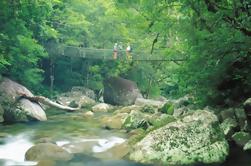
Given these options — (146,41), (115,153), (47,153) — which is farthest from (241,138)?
(146,41)

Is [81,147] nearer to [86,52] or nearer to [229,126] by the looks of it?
[229,126]

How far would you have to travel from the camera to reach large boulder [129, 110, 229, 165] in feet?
29.6

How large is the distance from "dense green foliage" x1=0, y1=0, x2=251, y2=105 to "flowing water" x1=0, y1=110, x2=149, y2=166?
3.00 metres

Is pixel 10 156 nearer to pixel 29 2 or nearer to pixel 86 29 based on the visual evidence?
pixel 29 2

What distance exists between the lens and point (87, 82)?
30.3 m

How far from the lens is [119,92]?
25.9 meters

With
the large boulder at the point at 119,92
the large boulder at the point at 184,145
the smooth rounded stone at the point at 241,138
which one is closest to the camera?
the large boulder at the point at 184,145

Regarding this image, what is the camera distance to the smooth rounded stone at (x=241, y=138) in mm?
10080

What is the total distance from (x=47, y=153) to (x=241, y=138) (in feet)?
16.6

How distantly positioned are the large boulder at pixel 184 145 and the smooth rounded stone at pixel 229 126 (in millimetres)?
984

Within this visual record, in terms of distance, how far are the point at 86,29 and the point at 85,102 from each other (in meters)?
5.63

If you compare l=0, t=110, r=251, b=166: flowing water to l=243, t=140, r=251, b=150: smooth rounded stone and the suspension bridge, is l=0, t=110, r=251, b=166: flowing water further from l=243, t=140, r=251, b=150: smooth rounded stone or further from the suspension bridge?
the suspension bridge

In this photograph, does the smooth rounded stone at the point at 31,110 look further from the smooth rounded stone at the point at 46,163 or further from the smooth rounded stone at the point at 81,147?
the smooth rounded stone at the point at 46,163

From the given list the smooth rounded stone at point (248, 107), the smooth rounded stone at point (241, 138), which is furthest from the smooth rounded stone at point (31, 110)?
the smooth rounded stone at point (248, 107)
